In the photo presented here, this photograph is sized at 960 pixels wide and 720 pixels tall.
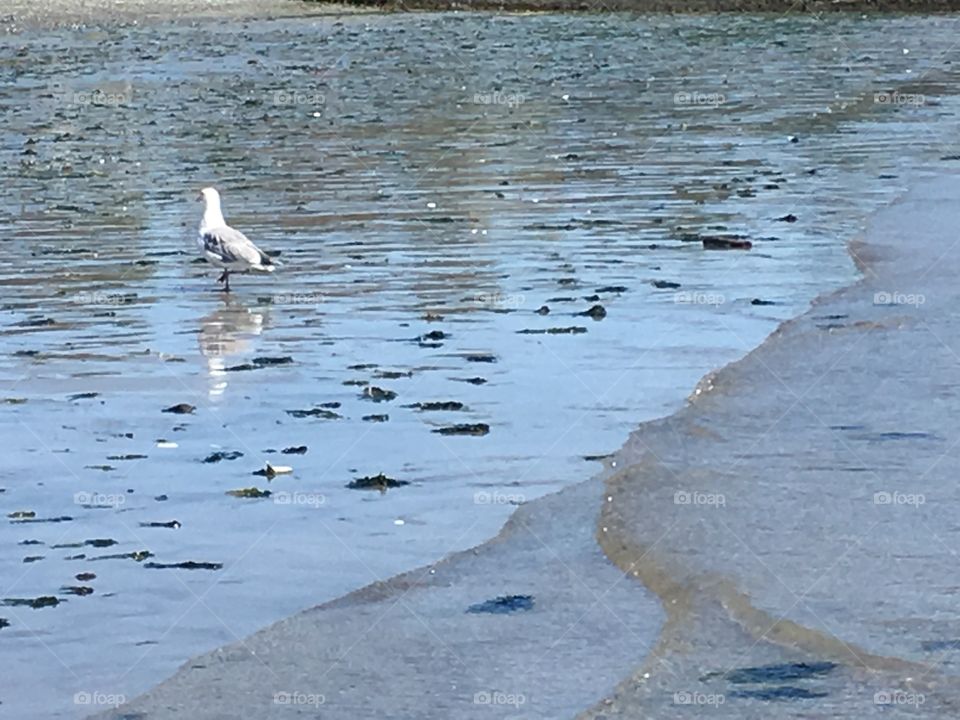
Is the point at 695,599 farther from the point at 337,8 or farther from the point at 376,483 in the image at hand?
the point at 337,8

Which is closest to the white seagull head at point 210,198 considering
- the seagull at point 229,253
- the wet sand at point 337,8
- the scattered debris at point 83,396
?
the seagull at point 229,253

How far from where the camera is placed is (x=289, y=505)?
30.3 ft

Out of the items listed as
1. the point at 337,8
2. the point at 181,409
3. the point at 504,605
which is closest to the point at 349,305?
the point at 181,409

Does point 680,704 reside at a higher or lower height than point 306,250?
higher

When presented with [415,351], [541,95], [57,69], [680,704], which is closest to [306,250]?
[415,351]

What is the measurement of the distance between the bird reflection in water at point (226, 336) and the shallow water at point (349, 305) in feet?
0.14

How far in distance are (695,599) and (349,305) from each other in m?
6.63

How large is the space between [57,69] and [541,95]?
11119 millimetres

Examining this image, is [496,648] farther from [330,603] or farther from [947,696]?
[947,696]

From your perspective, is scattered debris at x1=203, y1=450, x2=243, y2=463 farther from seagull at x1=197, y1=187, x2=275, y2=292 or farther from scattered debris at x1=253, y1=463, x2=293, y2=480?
seagull at x1=197, y1=187, x2=275, y2=292

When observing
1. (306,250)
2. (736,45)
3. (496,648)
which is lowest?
(736,45)

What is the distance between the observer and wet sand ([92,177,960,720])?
6730 mm

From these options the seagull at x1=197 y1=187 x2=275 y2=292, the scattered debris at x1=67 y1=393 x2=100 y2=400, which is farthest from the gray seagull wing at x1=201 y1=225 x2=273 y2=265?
the scattered debris at x1=67 y1=393 x2=100 y2=400

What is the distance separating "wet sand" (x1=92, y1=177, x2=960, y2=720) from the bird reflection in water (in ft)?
9.50
